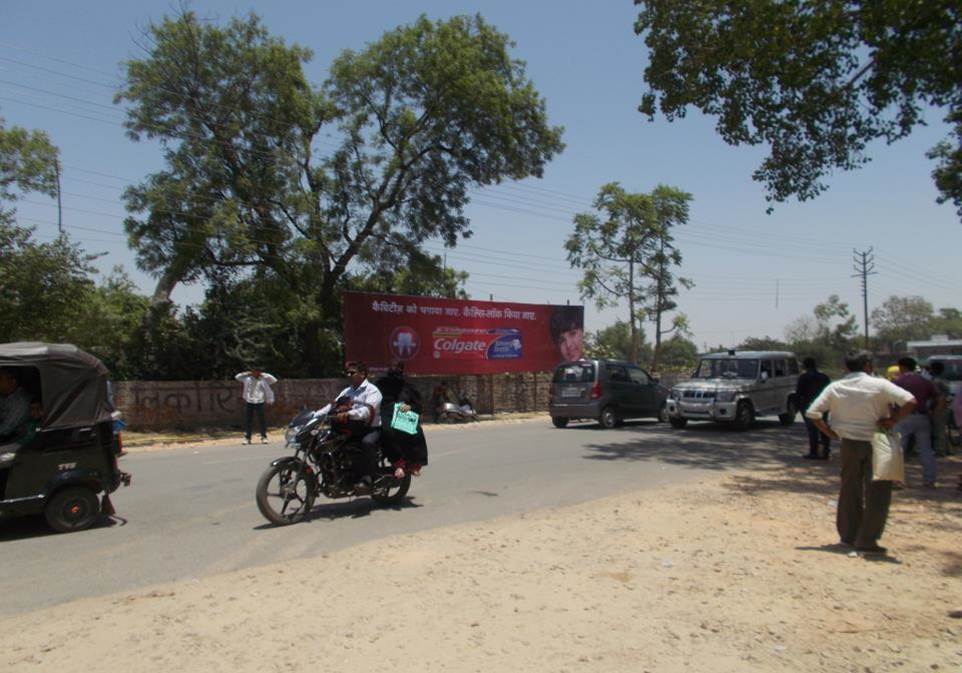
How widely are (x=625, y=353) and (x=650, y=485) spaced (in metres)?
62.4

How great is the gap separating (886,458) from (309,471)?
5.53 metres

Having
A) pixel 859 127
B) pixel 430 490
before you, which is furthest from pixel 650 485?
pixel 859 127

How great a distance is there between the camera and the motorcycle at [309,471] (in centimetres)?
763

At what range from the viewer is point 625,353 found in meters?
71.7

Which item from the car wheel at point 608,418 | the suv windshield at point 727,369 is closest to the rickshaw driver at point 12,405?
the car wheel at point 608,418

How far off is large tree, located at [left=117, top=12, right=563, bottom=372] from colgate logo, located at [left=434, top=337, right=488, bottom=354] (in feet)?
10.1

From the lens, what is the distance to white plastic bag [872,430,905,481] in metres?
6.13

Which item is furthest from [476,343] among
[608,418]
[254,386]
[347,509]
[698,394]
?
[347,509]

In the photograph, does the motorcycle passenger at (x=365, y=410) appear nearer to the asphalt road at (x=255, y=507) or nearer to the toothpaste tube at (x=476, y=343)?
the asphalt road at (x=255, y=507)

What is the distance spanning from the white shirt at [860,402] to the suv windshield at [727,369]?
12.5 m

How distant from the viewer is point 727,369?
19.0 m

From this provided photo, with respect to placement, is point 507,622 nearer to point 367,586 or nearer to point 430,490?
point 367,586

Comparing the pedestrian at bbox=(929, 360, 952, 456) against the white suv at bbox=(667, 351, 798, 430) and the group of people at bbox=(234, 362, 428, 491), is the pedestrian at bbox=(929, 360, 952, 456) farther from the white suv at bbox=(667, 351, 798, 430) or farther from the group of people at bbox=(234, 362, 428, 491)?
the group of people at bbox=(234, 362, 428, 491)

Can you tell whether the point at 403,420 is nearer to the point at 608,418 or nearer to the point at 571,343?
the point at 608,418
